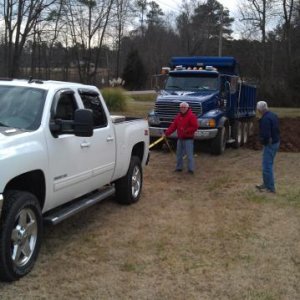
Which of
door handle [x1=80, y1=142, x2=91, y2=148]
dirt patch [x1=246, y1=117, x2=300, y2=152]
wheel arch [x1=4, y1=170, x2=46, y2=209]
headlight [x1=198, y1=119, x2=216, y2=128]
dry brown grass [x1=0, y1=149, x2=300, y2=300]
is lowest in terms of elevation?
dirt patch [x1=246, y1=117, x2=300, y2=152]

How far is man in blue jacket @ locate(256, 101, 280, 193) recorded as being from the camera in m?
10.0

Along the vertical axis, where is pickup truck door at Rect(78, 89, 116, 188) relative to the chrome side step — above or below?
above

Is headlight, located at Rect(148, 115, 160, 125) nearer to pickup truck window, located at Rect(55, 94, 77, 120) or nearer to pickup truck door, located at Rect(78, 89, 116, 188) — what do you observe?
pickup truck door, located at Rect(78, 89, 116, 188)

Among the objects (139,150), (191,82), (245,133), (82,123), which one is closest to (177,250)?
(82,123)

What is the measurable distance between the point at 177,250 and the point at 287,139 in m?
13.0

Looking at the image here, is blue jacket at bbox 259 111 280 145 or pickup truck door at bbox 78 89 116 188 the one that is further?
blue jacket at bbox 259 111 280 145

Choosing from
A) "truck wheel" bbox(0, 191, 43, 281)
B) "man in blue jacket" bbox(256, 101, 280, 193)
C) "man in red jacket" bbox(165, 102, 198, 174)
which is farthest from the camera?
"man in red jacket" bbox(165, 102, 198, 174)

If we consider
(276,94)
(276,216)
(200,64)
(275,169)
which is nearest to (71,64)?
(276,94)

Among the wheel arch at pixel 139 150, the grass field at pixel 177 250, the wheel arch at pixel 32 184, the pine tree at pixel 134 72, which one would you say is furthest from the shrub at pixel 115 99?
the pine tree at pixel 134 72

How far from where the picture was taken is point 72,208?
21.8 feet

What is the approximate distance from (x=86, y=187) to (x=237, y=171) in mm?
6775

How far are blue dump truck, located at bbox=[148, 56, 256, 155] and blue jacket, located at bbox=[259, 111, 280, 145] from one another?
17.9ft

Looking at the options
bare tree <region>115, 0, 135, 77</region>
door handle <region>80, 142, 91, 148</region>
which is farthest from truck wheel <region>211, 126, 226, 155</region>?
bare tree <region>115, 0, 135, 77</region>

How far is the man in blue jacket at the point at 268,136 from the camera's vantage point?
10039mm
